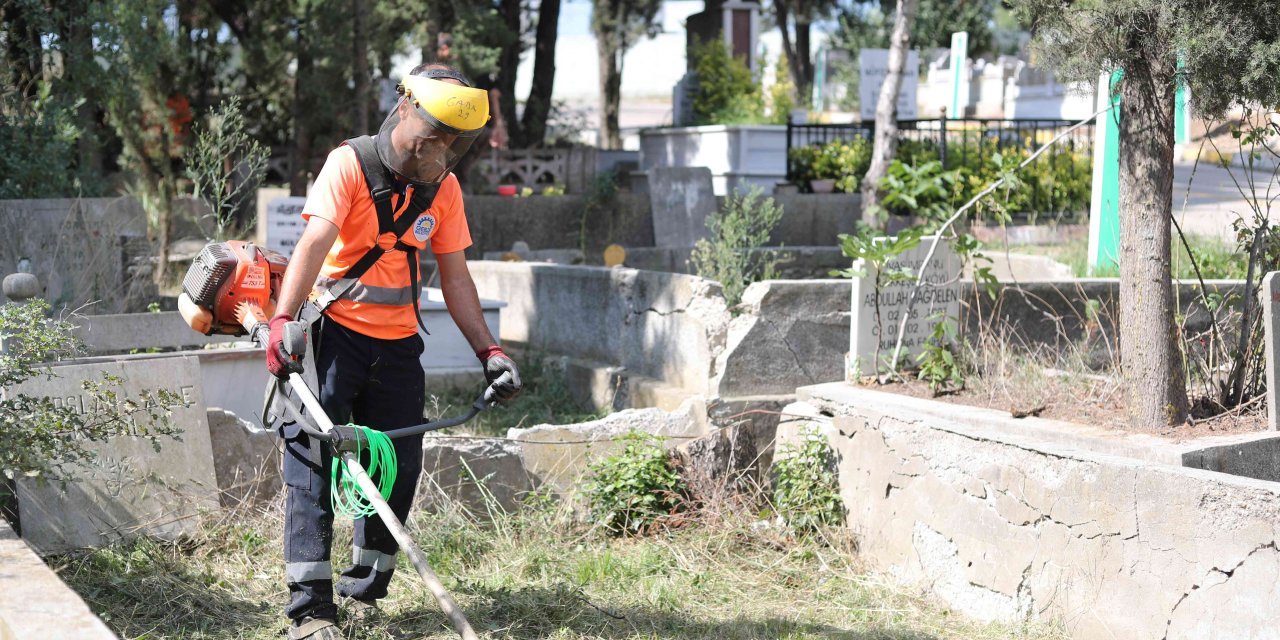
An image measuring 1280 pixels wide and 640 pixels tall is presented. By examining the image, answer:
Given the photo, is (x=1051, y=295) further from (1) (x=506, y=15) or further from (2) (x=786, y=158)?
(1) (x=506, y=15)

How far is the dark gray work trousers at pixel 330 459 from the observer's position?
3.89 metres

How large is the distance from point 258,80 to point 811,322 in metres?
10.8

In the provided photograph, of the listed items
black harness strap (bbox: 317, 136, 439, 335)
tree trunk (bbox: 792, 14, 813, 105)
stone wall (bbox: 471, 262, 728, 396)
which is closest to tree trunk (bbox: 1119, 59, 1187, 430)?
stone wall (bbox: 471, 262, 728, 396)

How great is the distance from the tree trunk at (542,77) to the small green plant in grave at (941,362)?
12.2 metres

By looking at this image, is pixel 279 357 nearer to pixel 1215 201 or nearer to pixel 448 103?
pixel 448 103

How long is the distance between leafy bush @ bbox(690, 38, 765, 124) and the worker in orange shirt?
38.0ft

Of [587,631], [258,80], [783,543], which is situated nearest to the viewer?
[587,631]

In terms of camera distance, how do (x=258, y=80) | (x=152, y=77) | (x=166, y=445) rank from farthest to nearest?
(x=258, y=80) → (x=152, y=77) → (x=166, y=445)

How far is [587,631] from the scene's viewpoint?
4266 mm

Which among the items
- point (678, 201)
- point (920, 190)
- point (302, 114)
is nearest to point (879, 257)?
point (920, 190)

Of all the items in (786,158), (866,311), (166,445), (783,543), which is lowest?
(783,543)

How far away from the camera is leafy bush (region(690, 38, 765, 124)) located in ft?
50.5

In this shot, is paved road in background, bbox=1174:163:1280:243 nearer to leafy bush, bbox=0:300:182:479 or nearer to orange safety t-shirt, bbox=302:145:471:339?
orange safety t-shirt, bbox=302:145:471:339

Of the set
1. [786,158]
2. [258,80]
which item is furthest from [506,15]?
[786,158]
